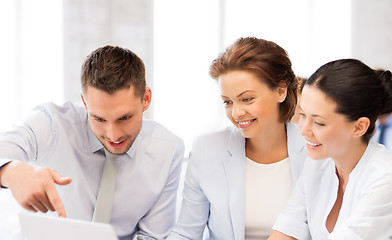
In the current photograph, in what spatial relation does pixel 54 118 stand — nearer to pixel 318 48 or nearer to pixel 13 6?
pixel 13 6

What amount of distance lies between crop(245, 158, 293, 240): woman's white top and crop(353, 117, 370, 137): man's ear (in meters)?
0.45

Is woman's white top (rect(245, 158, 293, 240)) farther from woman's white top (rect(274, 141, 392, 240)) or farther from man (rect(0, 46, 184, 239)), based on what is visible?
man (rect(0, 46, 184, 239))

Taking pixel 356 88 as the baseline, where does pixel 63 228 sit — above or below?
below

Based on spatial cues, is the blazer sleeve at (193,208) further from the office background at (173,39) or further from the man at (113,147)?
the office background at (173,39)

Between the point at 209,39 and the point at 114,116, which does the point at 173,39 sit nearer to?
the point at 209,39

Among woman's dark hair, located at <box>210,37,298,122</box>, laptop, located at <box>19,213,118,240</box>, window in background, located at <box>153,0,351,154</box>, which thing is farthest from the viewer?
window in background, located at <box>153,0,351,154</box>

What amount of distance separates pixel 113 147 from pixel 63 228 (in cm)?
69

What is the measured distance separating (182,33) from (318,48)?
132 centimetres

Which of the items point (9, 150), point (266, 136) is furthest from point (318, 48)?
point (9, 150)

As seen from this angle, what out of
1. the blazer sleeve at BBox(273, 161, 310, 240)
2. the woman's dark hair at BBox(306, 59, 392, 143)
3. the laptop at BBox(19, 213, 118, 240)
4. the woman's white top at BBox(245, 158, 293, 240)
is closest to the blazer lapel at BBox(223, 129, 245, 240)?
the woman's white top at BBox(245, 158, 293, 240)

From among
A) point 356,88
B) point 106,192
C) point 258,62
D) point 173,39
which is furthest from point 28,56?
point 356,88

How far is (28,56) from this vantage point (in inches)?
119

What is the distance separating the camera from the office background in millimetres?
3016

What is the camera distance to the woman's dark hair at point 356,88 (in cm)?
140
